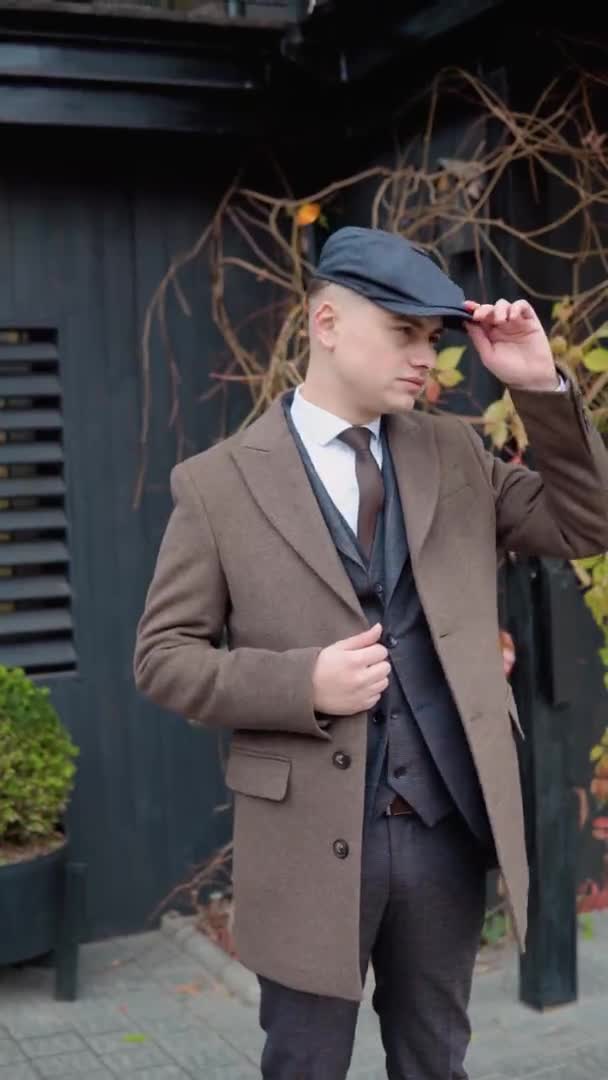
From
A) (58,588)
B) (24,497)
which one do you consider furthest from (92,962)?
(24,497)

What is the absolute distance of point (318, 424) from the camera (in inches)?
95.3

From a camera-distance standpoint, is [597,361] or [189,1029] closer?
[597,361]

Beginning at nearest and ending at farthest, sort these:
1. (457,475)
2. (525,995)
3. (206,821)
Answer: (457,475) → (525,995) → (206,821)

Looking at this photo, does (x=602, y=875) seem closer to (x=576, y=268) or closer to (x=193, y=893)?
(x=193, y=893)

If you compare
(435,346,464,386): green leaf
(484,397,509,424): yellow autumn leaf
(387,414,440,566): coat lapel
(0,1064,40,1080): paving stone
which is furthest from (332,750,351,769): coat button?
(0,1064,40,1080): paving stone

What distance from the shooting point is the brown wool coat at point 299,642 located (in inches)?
89.6

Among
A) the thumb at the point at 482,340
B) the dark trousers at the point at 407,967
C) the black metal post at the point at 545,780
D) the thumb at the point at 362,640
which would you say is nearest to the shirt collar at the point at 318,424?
the thumb at the point at 482,340

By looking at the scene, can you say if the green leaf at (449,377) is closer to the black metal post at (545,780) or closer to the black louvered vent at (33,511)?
the black metal post at (545,780)

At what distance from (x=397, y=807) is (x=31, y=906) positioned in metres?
2.13

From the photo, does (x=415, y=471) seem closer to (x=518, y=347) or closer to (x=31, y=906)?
(x=518, y=347)

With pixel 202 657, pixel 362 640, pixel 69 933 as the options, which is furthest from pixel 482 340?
pixel 69 933

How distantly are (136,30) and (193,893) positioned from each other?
3.01m

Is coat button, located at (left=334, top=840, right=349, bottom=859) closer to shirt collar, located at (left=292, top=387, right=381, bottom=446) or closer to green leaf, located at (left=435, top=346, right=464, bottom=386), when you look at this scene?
shirt collar, located at (left=292, top=387, right=381, bottom=446)

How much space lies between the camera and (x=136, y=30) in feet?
13.7
